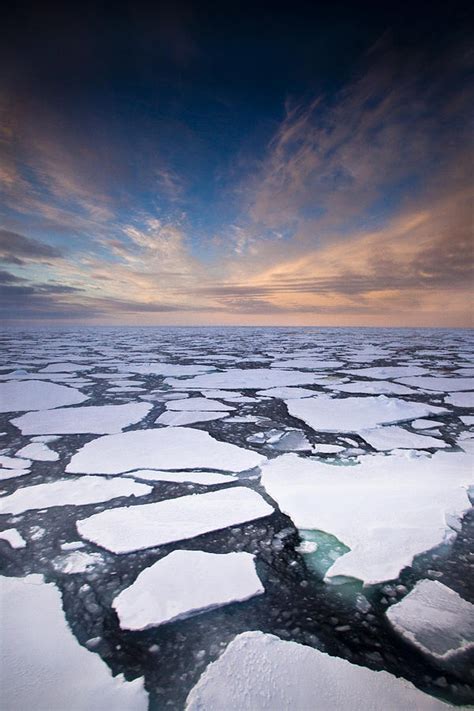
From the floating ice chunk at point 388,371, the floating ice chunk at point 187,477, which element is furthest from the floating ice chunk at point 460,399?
the floating ice chunk at point 187,477

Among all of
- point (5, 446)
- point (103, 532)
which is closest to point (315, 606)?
point (103, 532)

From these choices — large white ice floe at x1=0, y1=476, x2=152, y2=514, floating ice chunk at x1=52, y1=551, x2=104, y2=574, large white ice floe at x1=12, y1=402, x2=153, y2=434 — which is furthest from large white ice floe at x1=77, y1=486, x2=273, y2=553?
large white ice floe at x1=12, y1=402, x2=153, y2=434

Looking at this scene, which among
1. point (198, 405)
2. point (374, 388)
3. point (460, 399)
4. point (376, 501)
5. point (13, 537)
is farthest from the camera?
point (374, 388)

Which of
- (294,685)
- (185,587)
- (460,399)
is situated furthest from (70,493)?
(460,399)

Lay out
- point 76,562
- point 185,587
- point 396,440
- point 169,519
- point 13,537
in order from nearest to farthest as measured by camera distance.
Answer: point 185,587, point 76,562, point 13,537, point 169,519, point 396,440

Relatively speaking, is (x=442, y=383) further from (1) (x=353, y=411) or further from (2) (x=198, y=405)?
(2) (x=198, y=405)

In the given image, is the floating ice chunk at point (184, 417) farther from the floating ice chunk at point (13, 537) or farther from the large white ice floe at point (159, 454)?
the floating ice chunk at point (13, 537)
